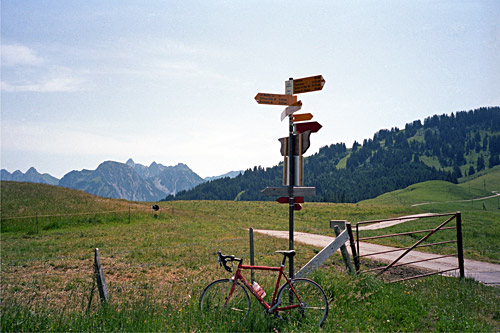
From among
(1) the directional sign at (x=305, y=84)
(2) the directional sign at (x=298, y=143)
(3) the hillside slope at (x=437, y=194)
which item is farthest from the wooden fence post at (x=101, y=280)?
(3) the hillside slope at (x=437, y=194)

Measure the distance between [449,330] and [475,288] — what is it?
3514 millimetres

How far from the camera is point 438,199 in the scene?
415 ft

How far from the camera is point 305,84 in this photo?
22.9 ft

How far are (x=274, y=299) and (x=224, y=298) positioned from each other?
3.22 feet

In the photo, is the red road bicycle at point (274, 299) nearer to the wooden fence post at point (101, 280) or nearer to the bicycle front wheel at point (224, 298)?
the bicycle front wheel at point (224, 298)

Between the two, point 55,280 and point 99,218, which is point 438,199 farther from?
point 55,280

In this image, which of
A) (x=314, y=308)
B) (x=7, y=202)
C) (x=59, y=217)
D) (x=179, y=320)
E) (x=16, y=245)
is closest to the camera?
(x=179, y=320)

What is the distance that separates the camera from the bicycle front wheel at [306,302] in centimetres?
613

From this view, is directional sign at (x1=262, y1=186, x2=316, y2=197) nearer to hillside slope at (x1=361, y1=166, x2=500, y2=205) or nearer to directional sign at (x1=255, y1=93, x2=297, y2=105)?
directional sign at (x1=255, y1=93, x2=297, y2=105)

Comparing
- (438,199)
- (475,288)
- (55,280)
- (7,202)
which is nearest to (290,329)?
(475,288)

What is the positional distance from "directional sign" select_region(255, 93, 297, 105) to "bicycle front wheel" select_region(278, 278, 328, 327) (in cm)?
374

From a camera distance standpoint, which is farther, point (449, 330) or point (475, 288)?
point (475, 288)

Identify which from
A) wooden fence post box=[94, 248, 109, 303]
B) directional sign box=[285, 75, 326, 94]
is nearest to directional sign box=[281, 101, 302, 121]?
directional sign box=[285, 75, 326, 94]

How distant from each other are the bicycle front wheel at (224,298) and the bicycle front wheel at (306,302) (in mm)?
729
